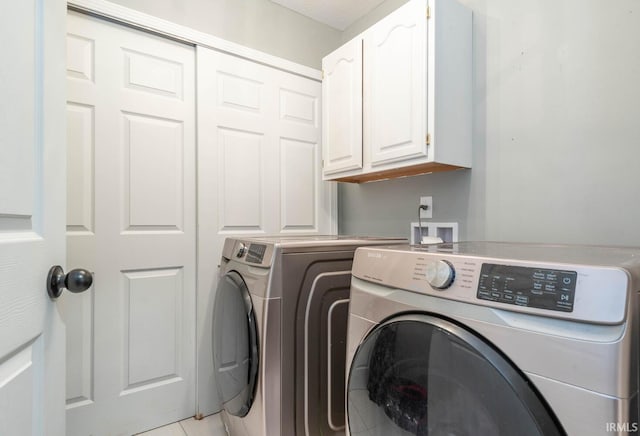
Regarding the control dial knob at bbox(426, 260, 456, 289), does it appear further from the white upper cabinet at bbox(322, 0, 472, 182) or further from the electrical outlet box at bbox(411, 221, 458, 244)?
the electrical outlet box at bbox(411, 221, 458, 244)

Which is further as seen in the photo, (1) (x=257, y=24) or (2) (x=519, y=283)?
(1) (x=257, y=24)

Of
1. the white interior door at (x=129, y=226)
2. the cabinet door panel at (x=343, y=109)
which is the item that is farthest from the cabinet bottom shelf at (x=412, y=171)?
the white interior door at (x=129, y=226)

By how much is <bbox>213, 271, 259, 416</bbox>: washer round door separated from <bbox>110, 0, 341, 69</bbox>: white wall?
4.68 ft

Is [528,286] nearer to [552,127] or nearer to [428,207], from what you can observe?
[552,127]

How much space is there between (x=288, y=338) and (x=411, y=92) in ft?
3.89

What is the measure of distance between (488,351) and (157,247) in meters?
1.60

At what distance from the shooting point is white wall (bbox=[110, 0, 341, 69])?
1.74 m

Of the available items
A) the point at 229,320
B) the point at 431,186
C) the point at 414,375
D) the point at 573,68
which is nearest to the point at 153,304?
the point at 229,320

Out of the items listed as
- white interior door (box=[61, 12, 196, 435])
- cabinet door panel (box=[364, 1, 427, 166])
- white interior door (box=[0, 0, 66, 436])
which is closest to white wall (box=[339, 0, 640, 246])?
cabinet door panel (box=[364, 1, 427, 166])

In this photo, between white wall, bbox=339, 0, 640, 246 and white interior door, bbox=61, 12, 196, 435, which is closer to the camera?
white wall, bbox=339, 0, 640, 246

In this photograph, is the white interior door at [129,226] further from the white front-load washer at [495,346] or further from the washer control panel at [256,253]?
the white front-load washer at [495,346]

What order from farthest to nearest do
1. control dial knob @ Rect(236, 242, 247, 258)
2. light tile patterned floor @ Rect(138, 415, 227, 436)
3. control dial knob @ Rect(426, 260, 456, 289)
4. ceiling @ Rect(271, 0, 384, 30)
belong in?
ceiling @ Rect(271, 0, 384, 30)
light tile patterned floor @ Rect(138, 415, 227, 436)
control dial knob @ Rect(236, 242, 247, 258)
control dial knob @ Rect(426, 260, 456, 289)

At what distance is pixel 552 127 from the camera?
1291mm

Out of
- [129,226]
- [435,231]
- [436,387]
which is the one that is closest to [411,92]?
[435,231]
